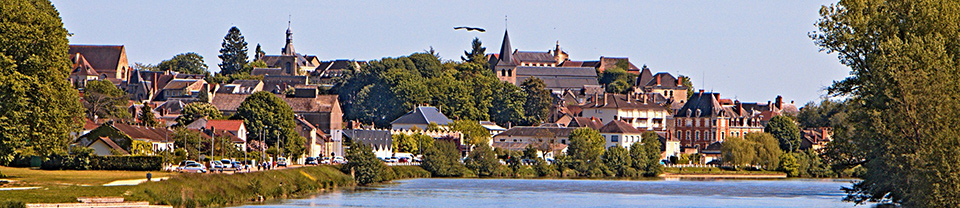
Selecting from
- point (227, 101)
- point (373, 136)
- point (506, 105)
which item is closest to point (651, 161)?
point (373, 136)

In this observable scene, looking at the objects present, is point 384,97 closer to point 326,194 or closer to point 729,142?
point 729,142

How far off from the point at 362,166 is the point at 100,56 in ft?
378

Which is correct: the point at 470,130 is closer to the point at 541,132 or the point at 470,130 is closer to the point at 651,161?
the point at 541,132

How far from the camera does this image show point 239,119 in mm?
102812

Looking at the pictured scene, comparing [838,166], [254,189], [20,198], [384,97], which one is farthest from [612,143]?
[20,198]

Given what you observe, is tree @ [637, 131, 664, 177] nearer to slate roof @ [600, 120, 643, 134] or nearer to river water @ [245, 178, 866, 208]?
slate roof @ [600, 120, 643, 134]

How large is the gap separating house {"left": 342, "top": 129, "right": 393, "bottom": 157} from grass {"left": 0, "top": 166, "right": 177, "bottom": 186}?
58.4 metres

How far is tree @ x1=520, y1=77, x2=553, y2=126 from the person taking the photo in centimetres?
16900

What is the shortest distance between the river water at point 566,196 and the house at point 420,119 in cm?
4490

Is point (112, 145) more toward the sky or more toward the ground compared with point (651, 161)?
more toward the sky

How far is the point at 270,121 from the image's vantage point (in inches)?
3981

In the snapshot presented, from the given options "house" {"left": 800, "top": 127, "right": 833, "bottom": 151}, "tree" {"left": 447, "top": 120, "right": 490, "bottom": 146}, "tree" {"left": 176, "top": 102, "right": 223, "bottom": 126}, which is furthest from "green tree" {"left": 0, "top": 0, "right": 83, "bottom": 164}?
"house" {"left": 800, "top": 127, "right": 833, "bottom": 151}

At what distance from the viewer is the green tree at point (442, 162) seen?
10706cm

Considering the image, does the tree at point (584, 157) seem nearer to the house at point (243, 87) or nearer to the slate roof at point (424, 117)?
the slate roof at point (424, 117)
